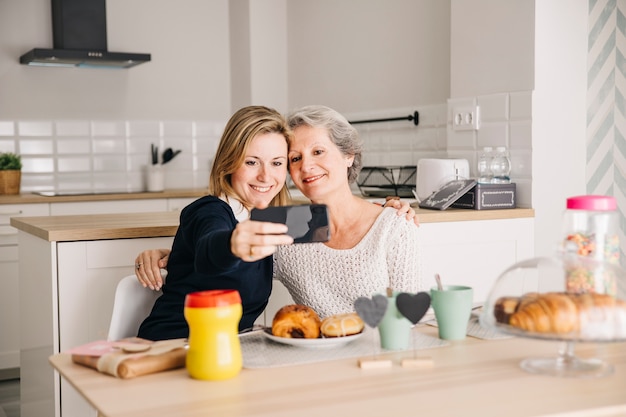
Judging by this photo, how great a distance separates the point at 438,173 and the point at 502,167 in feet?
0.88

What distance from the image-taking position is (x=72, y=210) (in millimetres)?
4445

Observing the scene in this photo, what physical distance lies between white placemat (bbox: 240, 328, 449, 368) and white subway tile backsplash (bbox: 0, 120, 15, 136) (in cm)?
368

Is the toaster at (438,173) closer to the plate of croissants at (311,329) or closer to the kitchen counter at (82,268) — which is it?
the kitchen counter at (82,268)

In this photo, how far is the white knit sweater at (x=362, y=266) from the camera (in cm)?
215

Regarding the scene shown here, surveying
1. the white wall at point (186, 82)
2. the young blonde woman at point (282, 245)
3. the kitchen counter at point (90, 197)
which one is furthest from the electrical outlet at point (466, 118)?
the kitchen counter at point (90, 197)

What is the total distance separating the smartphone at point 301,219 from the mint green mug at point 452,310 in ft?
0.92

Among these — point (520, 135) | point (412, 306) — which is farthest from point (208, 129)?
point (412, 306)

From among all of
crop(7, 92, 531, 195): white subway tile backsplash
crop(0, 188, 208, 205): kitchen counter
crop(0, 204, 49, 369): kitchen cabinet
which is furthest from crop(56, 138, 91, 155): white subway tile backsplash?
crop(0, 204, 49, 369): kitchen cabinet

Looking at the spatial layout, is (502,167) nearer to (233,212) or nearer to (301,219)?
(233,212)

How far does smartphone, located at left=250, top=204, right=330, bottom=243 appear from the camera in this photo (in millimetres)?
1475

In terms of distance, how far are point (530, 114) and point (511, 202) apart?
0.37 m

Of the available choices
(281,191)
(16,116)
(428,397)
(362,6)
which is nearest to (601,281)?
(428,397)

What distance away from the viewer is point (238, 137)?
2.01 m

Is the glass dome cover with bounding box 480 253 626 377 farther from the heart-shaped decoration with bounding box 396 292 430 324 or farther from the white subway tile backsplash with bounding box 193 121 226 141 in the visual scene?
the white subway tile backsplash with bounding box 193 121 226 141
